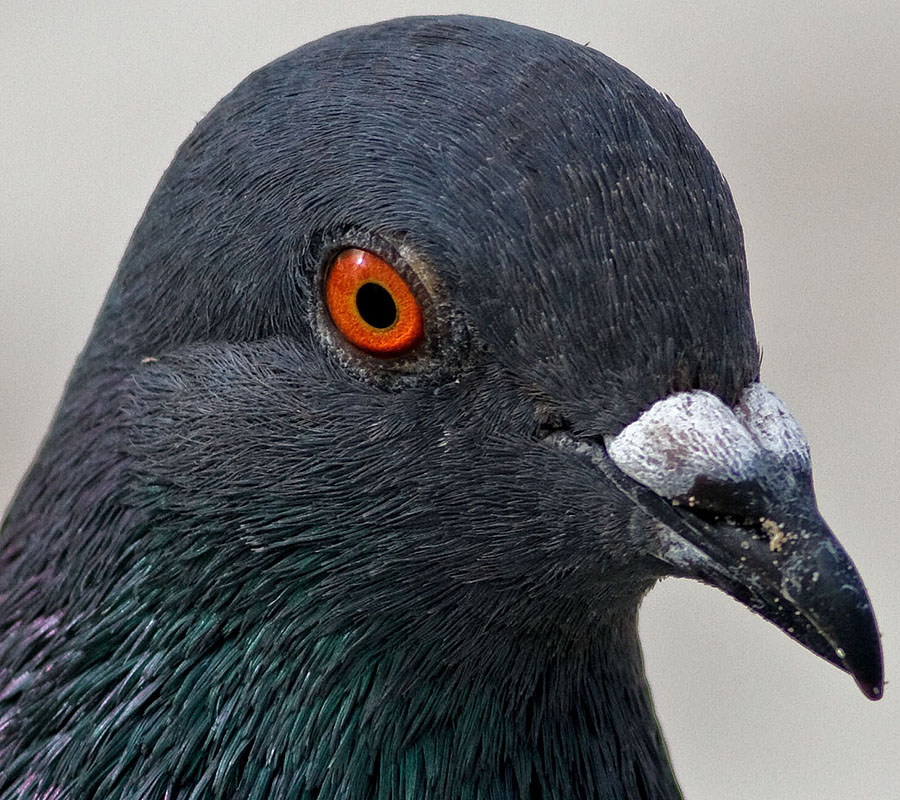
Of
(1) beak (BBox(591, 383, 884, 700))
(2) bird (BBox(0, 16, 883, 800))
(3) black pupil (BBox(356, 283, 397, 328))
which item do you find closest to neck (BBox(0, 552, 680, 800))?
(2) bird (BBox(0, 16, 883, 800))

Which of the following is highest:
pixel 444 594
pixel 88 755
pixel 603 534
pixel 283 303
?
pixel 283 303

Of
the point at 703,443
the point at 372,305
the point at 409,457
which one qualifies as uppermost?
the point at 372,305

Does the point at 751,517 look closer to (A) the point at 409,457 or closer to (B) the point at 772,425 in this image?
(B) the point at 772,425

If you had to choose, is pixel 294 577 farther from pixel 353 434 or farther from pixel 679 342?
pixel 679 342

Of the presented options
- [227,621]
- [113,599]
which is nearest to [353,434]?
[227,621]

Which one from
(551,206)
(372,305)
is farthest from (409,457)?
(551,206)

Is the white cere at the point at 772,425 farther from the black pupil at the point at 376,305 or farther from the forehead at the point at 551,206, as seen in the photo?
the black pupil at the point at 376,305

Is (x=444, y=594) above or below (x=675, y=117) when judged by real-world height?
below
